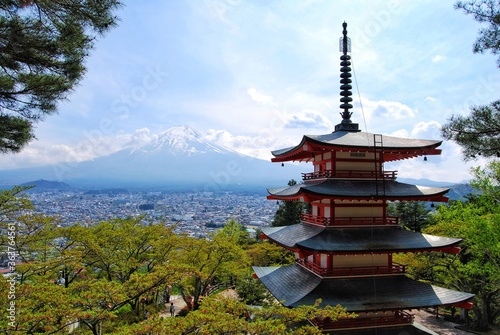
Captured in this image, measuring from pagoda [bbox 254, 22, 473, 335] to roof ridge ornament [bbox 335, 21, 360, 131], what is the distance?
59 centimetres

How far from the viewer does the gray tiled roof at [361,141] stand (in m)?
10.9

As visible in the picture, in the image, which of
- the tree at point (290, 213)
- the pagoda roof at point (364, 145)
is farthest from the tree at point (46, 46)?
the tree at point (290, 213)

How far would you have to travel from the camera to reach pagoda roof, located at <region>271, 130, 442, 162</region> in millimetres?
10789

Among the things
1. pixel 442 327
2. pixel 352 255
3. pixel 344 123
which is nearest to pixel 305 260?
pixel 352 255

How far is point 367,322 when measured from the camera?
10297 millimetres

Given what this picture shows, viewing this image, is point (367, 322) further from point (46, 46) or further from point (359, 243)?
point (46, 46)

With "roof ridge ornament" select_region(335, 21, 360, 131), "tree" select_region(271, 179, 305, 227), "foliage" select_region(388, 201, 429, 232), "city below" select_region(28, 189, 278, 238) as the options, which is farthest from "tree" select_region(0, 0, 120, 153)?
"foliage" select_region(388, 201, 429, 232)

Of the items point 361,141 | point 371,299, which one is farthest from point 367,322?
point 361,141

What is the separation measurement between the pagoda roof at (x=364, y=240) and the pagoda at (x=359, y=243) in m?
0.03

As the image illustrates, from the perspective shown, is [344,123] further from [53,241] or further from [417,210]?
[417,210]

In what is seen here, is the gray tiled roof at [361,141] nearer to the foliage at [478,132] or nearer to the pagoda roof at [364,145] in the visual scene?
the pagoda roof at [364,145]

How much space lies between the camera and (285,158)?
13.5 meters

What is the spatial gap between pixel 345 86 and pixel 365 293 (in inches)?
304

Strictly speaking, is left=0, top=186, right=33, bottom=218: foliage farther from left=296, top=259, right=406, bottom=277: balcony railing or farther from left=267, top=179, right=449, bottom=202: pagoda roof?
left=296, top=259, right=406, bottom=277: balcony railing
